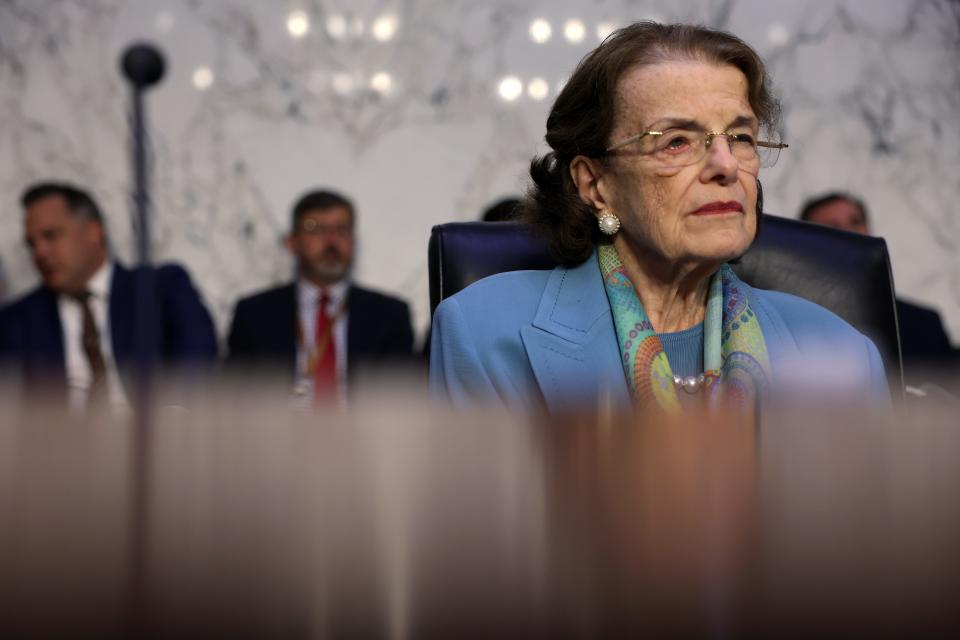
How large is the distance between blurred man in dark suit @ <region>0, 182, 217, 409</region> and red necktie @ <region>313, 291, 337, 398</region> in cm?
38

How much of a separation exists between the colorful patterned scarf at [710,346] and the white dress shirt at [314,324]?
2.50 meters

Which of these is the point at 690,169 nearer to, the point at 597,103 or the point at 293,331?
the point at 597,103

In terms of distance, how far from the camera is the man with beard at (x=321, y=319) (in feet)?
13.9

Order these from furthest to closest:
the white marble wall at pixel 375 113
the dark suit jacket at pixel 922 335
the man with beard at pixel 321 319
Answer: the white marble wall at pixel 375 113
the man with beard at pixel 321 319
the dark suit jacket at pixel 922 335

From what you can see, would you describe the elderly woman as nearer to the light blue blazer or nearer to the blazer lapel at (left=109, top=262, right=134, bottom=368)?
the light blue blazer

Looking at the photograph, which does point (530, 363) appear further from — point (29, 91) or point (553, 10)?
point (29, 91)

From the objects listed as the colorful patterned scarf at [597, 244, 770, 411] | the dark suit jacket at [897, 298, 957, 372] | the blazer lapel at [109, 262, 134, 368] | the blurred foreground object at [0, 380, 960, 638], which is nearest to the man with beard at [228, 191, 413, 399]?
the blazer lapel at [109, 262, 134, 368]

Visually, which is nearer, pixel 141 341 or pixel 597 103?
pixel 141 341

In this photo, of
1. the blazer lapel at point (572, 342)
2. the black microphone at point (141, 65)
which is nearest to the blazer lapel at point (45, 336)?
the blazer lapel at point (572, 342)

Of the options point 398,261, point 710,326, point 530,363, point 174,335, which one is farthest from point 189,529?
point 398,261

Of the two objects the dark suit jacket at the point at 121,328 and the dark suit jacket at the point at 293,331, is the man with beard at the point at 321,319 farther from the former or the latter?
the dark suit jacket at the point at 121,328

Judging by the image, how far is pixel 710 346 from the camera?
165 centimetres

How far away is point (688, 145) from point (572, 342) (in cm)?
34

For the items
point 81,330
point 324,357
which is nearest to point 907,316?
point 324,357
